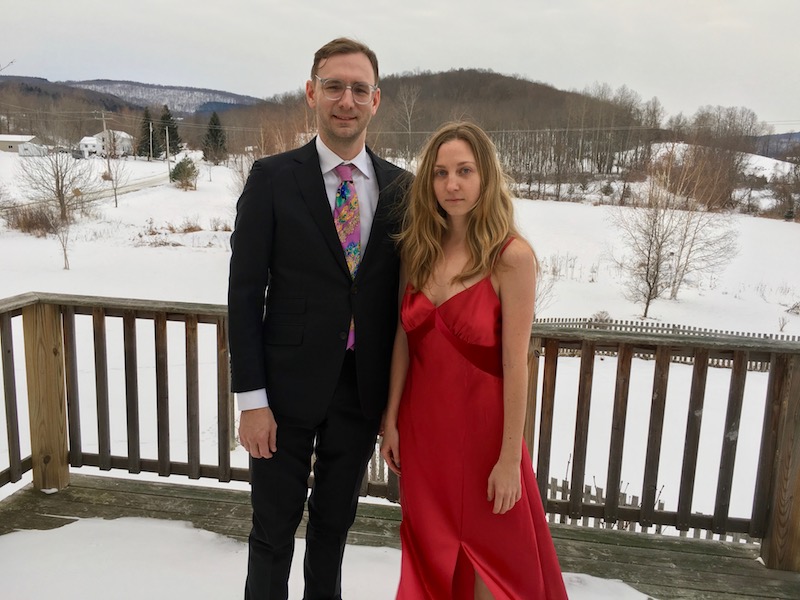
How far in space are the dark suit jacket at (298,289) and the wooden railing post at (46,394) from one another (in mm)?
1663

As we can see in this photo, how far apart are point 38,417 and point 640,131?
63141 mm

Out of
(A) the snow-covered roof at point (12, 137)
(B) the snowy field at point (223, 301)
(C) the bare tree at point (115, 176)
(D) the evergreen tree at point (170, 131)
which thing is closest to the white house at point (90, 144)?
(A) the snow-covered roof at point (12, 137)

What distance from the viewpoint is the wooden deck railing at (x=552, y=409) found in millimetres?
2500

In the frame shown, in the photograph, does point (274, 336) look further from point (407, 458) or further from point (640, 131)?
point (640, 131)

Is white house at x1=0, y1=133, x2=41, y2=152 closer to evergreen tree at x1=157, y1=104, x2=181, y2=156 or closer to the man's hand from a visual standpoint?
evergreen tree at x1=157, y1=104, x2=181, y2=156

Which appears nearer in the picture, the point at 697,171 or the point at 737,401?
the point at 737,401

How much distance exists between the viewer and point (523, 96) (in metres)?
66.4

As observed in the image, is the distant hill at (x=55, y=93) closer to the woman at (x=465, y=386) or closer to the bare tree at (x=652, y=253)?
the bare tree at (x=652, y=253)

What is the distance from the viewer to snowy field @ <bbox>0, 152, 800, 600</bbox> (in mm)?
2420

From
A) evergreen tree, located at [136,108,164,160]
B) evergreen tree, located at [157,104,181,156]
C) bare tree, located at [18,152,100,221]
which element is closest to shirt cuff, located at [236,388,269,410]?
bare tree, located at [18,152,100,221]

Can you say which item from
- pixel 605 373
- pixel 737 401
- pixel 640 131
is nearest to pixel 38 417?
pixel 737 401

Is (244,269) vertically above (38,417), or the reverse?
(244,269)

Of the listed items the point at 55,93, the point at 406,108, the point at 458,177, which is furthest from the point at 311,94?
the point at 55,93

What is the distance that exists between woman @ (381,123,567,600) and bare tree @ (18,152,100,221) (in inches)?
1152
